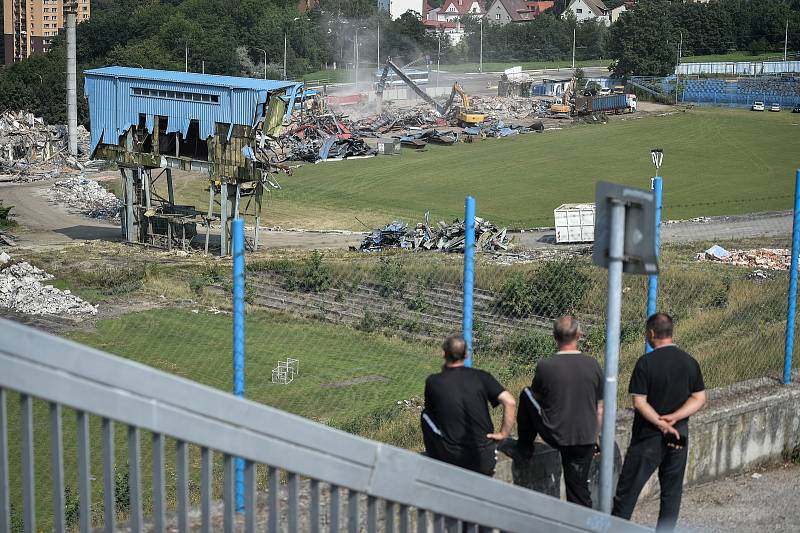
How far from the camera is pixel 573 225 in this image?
35.9 meters

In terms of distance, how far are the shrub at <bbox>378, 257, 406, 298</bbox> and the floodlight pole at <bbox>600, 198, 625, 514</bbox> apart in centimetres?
1505

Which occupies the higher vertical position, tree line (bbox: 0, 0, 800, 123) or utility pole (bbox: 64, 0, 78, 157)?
tree line (bbox: 0, 0, 800, 123)

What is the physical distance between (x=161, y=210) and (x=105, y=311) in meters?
12.1

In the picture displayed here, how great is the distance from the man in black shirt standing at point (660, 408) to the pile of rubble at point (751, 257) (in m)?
19.8

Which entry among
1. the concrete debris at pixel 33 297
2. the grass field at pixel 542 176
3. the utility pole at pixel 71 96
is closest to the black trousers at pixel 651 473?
the concrete debris at pixel 33 297

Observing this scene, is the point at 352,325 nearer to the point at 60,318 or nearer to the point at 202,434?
the point at 60,318

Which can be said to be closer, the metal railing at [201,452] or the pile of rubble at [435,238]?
the metal railing at [201,452]

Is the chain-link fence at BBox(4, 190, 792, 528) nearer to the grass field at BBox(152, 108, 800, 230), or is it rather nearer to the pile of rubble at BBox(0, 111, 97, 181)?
the grass field at BBox(152, 108, 800, 230)

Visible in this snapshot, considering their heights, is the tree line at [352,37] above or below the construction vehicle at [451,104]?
above

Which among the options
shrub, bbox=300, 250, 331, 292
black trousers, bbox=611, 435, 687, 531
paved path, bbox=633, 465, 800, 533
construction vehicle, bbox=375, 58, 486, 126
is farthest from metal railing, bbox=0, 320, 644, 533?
construction vehicle, bbox=375, 58, 486, 126

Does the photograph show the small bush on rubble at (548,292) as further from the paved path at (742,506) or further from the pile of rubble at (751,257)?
the pile of rubble at (751,257)

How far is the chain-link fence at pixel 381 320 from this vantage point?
13.2m

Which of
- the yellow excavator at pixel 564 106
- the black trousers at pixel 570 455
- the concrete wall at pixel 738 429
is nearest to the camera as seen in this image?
the black trousers at pixel 570 455

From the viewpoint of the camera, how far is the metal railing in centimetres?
358
